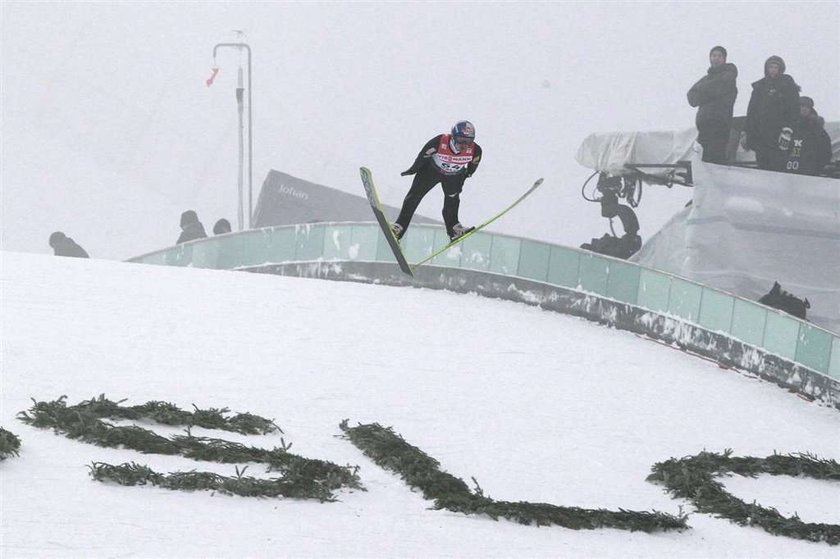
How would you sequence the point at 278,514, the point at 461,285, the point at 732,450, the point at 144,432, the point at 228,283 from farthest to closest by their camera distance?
the point at 461,285 < the point at 228,283 < the point at 732,450 < the point at 144,432 < the point at 278,514

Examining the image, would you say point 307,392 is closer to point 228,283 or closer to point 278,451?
point 278,451

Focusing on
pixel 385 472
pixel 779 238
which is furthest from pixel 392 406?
pixel 779 238

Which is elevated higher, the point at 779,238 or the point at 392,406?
the point at 779,238

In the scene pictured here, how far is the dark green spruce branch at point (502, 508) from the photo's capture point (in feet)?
36.6

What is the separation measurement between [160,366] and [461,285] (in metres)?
9.66

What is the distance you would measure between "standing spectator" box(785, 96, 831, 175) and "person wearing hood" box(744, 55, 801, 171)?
22cm

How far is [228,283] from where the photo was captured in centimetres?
2191

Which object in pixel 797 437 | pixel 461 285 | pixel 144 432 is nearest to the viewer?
pixel 144 432

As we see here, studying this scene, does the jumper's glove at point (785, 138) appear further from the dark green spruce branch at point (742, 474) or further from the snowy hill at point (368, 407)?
the dark green spruce branch at point (742, 474)

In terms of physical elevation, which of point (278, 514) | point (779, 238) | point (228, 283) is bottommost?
point (278, 514)

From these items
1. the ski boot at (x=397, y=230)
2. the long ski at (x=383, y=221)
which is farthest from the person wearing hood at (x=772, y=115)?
the ski boot at (x=397, y=230)

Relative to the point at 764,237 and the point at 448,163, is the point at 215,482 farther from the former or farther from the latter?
the point at 764,237

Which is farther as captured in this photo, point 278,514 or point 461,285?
point 461,285

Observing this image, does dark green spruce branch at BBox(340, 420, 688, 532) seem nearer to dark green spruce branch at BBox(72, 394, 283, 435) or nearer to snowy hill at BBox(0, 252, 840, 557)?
snowy hill at BBox(0, 252, 840, 557)
